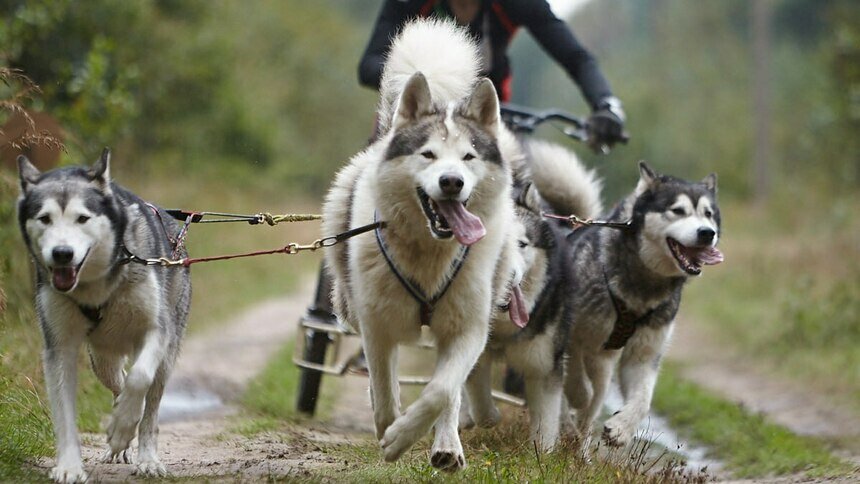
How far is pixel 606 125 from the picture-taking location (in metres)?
5.80

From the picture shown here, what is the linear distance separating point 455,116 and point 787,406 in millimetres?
5301

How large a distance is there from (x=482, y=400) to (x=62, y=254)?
2.55m

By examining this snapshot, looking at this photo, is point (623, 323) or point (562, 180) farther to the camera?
point (562, 180)

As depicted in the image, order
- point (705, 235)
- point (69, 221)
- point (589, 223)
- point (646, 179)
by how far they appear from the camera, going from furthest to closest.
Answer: point (646, 179)
point (589, 223)
point (705, 235)
point (69, 221)

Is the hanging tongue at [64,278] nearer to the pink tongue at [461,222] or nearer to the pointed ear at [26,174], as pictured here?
the pointed ear at [26,174]

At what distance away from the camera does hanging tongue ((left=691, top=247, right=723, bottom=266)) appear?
5255mm

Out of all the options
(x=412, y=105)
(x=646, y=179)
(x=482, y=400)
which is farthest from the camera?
(x=646, y=179)

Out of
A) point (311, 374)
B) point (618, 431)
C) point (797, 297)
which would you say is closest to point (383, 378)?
point (618, 431)

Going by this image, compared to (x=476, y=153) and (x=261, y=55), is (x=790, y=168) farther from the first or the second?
(x=476, y=153)

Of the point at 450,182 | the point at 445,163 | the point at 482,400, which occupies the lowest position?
the point at 482,400

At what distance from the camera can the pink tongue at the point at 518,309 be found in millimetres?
4734

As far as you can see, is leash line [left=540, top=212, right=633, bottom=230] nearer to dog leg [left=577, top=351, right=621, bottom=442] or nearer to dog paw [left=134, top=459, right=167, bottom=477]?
dog leg [left=577, top=351, right=621, bottom=442]

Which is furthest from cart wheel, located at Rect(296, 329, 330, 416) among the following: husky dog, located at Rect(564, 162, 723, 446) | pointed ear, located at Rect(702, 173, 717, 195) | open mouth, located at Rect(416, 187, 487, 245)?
open mouth, located at Rect(416, 187, 487, 245)

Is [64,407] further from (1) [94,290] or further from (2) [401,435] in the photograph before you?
(2) [401,435]
